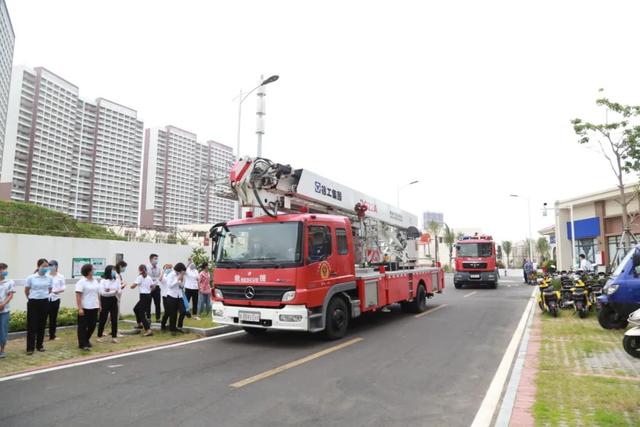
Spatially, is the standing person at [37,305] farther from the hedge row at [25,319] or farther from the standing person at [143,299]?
the standing person at [143,299]

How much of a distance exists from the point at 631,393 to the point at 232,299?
20.7 ft

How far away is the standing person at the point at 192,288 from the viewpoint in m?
10.5

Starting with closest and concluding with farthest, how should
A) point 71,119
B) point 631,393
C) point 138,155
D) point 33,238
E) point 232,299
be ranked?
point 631,393, point 232,299, point 33,238, point 71,119, point 138,155

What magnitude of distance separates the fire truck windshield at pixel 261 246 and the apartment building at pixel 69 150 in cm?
3488

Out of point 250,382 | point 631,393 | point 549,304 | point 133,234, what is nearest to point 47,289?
point 250,382

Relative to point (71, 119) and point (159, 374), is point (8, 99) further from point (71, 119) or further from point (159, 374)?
point (159, 374)

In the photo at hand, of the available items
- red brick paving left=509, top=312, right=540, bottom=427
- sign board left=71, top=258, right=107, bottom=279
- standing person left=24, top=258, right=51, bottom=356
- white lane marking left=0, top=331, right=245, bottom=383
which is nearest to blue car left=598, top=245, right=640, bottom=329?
red brick paving left=509, top=312, right=540, bottom=427

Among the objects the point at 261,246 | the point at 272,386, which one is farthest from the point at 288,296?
the point at 272,386

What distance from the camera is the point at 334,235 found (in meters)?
8.36

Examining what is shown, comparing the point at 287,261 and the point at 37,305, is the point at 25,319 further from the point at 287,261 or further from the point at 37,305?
the point at 287,261

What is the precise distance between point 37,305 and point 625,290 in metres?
11.5

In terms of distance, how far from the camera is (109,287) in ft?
26.5

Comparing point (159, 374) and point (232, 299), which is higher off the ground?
point (232, 299)

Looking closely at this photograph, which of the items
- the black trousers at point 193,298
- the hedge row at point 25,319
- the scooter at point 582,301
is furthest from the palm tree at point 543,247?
the hedge row at point 25,319
